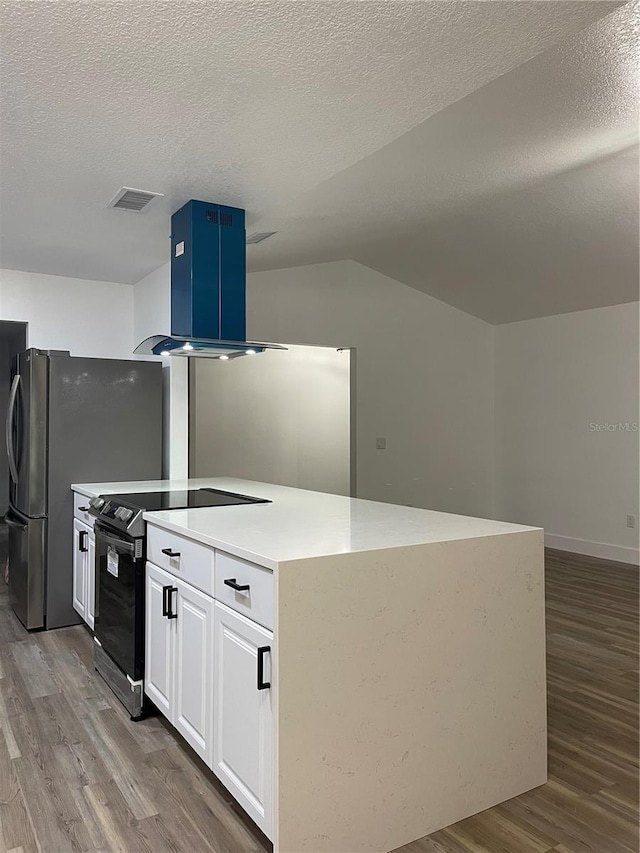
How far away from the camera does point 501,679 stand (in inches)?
83.9

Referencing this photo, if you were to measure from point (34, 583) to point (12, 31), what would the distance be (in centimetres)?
311

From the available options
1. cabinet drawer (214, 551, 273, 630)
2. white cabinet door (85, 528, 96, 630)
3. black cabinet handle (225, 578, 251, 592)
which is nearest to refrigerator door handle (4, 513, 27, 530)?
white cabinet door (85, 528, 96, 630)

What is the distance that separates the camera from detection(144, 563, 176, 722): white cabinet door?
2467 millimetres

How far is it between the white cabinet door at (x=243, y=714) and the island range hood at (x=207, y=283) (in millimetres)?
1523

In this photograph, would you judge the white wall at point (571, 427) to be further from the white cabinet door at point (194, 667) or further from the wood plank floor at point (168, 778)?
the white cabinet door at point (194, 667)

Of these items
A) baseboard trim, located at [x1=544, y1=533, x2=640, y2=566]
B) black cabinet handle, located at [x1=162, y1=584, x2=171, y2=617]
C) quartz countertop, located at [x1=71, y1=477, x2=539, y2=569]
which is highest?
quartz countertop, located at [x1=71, y1=477, x2=539, y2=569]

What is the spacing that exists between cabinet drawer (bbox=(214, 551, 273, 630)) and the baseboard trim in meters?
4.95

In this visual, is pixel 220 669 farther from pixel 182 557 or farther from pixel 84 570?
pixel 84 570

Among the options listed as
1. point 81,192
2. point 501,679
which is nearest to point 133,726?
point 501,679

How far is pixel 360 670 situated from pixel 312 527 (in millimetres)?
594

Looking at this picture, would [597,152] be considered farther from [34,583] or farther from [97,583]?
[34,583]

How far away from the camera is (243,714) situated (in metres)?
1.91

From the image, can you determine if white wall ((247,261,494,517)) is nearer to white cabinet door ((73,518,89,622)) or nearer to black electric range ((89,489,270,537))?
white cabinet door ((73,518,89,622))

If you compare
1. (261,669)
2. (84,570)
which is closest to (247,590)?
(261,669)
